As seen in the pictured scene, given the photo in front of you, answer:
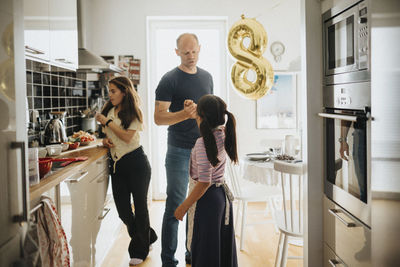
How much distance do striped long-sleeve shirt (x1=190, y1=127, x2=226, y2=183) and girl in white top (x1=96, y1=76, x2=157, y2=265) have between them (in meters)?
0.85

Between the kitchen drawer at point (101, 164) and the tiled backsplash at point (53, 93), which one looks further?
the tiled backsplash at point (53, 93)

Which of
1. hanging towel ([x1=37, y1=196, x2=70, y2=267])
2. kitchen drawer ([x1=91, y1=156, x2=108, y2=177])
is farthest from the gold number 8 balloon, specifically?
hanging towel ([x1=37, y1=196, x2=70, y2=267])

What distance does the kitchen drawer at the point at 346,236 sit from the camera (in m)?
1.46

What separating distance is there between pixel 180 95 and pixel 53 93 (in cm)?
143

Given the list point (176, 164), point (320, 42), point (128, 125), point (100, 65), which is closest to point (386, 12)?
point (320, 42)

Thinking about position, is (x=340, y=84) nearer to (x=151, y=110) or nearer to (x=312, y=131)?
(x=312, y=131)

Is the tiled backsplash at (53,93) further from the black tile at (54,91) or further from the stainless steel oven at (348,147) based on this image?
the stainless steel oven at (348,147)

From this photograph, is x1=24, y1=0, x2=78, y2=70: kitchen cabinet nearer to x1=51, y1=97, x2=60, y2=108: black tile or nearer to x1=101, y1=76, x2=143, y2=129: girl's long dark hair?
x1=101, y1=76, x2=143, y2=129: girl's long dark hair

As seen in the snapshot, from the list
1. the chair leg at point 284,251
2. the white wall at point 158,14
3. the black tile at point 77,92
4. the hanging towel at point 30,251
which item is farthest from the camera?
the white wall at point 158,14

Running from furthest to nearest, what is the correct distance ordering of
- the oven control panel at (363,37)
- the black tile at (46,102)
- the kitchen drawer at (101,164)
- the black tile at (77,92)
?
1. the black tile at (77,92)
2. the black tile at (46,102)
3. the kitchen drawer at (101,164)
4. the oven control panel at (363,37)

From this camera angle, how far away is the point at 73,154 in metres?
2.70

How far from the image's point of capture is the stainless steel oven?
1415 millimetres

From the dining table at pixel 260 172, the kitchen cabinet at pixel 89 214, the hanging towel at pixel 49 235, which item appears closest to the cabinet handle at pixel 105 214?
the kitchen cabinet at pixel 89 214

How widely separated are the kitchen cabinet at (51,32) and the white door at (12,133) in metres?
0.89
